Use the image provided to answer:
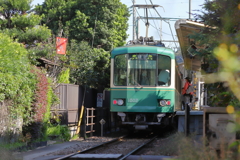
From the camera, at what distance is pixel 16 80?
951 centimetres

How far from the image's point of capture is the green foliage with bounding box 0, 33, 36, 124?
9164 millimetres

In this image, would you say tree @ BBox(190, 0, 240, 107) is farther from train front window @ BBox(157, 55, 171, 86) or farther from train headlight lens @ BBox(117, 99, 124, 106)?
train headlight lens @ BBox(117, 99, 124, 106)

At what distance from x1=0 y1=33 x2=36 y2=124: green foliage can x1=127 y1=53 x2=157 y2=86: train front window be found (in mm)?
3716

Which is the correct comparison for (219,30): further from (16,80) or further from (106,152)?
(16,80)

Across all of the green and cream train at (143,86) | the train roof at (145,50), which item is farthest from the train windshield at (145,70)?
the train roof at (145,50)

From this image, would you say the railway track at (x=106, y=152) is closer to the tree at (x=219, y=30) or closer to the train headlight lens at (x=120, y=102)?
the train headlight lens at (x=120, y=102)

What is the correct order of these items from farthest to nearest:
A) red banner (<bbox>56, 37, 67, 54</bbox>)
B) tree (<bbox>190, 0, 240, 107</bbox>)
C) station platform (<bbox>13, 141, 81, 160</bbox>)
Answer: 1. red banner (<bbox>56, 37, 67, 54</bbox>)
2. station platform (<bbox>13, 141, 81, 160</bbox>)
3. tree (<bbox>190, 0, 240, 107</bbox>)

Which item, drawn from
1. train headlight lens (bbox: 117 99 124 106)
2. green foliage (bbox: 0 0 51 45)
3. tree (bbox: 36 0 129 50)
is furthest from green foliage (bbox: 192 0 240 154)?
tree (bbox: 36 0 129 50)

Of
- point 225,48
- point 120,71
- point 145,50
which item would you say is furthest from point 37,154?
point 225,48

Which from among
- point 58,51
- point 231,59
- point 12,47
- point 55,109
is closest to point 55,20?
point 58,51

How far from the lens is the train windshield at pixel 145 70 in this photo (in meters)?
12.7

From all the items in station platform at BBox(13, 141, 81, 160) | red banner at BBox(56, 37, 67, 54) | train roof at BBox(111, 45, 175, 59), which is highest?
red banner at BBox(56, 37, 67, 54)

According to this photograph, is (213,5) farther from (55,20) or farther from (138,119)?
(55,20)

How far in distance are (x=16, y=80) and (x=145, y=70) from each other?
500cm
